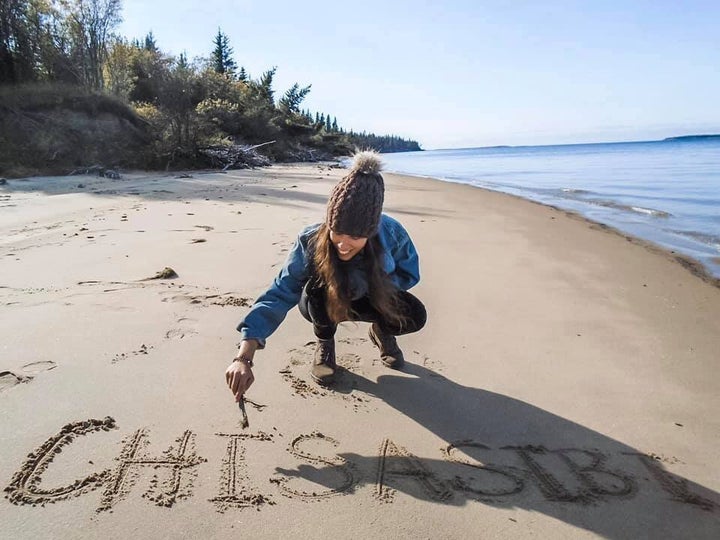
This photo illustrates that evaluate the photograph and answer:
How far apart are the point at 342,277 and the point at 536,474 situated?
0.99 meters

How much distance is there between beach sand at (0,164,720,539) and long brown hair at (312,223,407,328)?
0.40 meters

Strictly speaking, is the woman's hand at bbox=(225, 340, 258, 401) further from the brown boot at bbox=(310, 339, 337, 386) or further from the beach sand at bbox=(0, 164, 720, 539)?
the brown boot at bbox=(310, 339, 337, 386)

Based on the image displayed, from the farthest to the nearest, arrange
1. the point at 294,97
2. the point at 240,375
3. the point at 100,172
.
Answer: the point at 294,97 → the point at 100,172 → the point at 240,375

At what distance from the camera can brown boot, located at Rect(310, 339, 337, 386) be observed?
7.13 ft

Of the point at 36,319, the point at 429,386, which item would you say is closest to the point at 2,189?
the point at 36,319

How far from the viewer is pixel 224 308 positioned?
289cm

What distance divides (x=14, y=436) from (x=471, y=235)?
14.8 ft

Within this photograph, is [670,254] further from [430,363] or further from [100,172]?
[100,172]

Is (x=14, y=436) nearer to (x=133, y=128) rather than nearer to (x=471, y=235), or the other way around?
(x=471, y=235)

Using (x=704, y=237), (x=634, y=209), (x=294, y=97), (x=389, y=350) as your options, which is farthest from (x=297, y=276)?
(x=294, y=97)

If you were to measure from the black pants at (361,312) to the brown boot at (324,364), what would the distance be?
0.14 feet

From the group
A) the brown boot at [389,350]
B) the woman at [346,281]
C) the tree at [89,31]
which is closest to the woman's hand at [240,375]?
the woman at [346,281]

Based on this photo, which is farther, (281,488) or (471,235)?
(471,235)

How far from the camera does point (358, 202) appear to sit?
1.79m
